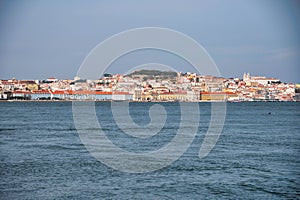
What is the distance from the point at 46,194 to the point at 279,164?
8.43 m

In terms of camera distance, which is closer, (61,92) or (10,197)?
(10,197)

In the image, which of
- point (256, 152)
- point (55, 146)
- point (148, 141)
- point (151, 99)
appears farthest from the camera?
point (151, 99)

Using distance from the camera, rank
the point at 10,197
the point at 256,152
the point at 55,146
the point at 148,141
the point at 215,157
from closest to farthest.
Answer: the point at 10,197 → the point at 215,157 → the point at 256,152 → the point at 55,146 → the point at 148,141

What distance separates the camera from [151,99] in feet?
454

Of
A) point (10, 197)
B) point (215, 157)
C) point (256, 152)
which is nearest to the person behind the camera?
point (10, 197)

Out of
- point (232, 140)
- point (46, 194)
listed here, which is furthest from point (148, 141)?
point (46, 194)

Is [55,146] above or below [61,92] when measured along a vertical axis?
below

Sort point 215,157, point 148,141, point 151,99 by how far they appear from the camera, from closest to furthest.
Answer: point 215,157 < point 148,141 < point 151,99

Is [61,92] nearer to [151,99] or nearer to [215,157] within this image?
[151,99]

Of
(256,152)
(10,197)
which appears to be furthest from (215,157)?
(10,197)

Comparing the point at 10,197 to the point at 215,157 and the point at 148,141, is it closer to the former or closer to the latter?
the point at 215,157

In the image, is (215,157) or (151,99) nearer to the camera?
(215,157)

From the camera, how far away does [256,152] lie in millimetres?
20328

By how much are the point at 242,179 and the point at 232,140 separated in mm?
11206
